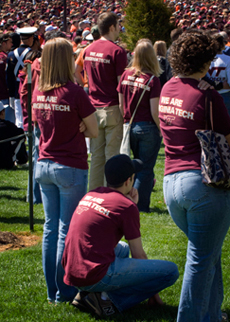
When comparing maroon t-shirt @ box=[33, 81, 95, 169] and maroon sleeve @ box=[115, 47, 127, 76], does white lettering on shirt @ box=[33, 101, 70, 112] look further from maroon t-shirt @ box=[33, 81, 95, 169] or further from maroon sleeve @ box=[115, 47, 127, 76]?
maroon sleeve @ box=[115, 47, 127, 76]

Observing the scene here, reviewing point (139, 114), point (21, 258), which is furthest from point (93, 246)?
point (139, 114)

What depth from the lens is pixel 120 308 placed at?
3.57 metres

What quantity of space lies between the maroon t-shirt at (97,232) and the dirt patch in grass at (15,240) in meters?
1.97

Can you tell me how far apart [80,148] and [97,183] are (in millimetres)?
2748

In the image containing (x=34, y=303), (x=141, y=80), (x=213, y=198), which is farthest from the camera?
(x=141, y=80)

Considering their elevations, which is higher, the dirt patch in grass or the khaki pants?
the khaki pants

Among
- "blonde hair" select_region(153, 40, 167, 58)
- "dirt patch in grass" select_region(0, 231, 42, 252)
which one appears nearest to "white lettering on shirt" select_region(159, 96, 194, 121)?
"dirt patch in grass" select_region(0, 231, 42, 252)

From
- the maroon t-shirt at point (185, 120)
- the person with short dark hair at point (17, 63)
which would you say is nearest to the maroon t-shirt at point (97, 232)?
the maroon t-shirt at point (185, 120)

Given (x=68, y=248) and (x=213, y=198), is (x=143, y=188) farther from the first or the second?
(x=213, y=198)

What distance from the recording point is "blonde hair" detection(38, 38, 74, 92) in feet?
11.6

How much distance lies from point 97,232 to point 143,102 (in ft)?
9.10

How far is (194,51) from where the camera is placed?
9.44 ft

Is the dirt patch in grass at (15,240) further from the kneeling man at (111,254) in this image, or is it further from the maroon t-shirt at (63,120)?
the maroon t-shirt at (63,120)

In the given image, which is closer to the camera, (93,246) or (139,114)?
(93,246)
